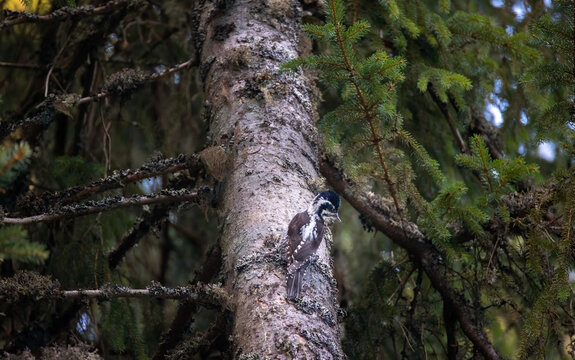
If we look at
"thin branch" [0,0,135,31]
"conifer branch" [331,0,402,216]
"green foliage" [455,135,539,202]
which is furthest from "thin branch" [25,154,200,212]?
"green foliage" [455,135,539,202]

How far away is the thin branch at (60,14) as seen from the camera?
315 cm

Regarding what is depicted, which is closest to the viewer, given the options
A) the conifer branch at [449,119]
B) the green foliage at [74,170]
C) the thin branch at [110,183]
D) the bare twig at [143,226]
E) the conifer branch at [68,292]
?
the conifer branch at [68,292]

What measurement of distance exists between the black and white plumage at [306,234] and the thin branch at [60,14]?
1.70 m

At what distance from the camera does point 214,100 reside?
316 cm

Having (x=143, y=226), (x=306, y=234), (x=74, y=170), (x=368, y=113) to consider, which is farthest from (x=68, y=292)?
(x=74, y=170)

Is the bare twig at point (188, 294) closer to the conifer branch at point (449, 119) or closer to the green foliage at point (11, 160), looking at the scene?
the green foliage at point (11, 160)

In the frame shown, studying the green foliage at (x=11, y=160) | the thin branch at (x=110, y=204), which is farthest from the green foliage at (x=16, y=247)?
the thin branch at (x=110, y=204)

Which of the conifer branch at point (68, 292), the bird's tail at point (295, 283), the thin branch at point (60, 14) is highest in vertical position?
the thin branch at point (60, 14)

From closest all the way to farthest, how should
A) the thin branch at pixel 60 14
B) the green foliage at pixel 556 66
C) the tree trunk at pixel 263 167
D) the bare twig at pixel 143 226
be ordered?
the tree trunk at pixel 263 167
the green foliage at pixel 556 66
the thin branch at pixel 60 14
the bare twig at pixel 143 226

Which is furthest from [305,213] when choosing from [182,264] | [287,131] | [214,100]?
[182,264]

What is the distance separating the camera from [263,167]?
2.71m

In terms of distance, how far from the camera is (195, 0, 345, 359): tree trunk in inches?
87.4

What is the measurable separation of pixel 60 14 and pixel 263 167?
1.49 metres

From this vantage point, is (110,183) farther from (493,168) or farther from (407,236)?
(493,168)
